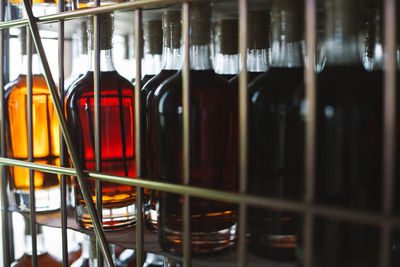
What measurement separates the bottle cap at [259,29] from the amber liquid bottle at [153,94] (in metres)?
0.08

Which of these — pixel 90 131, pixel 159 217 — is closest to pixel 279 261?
pixel 159 217

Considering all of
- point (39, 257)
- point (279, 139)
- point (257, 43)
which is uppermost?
point (257, 43)

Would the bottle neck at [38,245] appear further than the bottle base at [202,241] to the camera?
Yes

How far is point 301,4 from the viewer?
14.4 inches

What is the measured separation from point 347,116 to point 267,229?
13 centimetres

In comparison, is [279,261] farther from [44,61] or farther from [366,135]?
[44,61]

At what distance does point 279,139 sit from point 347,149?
0.06m

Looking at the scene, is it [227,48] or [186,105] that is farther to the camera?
[227,48]

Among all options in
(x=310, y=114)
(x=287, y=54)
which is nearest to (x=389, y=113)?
(x=310, y=114)

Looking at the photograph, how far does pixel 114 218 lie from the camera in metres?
0.50

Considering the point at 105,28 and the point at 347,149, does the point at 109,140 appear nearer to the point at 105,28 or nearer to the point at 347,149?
the point at 105,28

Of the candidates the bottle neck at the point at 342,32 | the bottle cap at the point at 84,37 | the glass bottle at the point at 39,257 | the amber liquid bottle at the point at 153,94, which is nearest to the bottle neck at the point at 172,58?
the amber liquid bottle at the point at 153,94

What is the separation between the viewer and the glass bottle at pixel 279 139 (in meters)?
0.36

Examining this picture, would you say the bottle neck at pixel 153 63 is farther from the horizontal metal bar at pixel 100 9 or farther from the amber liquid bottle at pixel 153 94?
the horizontal metal bar at pixel 100 9
